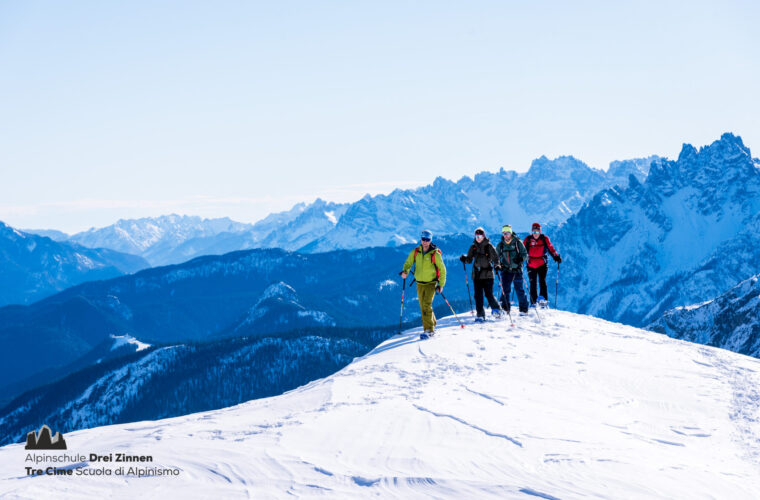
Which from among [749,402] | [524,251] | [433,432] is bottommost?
[749,402]

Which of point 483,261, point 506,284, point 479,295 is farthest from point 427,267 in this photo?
point 506,284

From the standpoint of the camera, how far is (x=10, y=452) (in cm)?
1413

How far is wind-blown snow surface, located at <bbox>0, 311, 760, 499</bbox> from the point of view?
11.0m

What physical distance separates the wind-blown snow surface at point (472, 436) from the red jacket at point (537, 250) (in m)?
7.77

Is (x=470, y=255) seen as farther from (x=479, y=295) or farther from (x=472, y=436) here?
(x=472, y=436)

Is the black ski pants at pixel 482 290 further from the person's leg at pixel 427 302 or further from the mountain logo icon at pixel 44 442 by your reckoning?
the mountain logo icon at pixel 44 442

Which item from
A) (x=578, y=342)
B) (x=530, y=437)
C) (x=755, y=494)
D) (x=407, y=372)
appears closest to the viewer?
(x=755, y=494)

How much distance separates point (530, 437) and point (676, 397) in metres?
6.07

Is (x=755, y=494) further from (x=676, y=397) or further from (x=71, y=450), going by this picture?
(x=71, y=450)

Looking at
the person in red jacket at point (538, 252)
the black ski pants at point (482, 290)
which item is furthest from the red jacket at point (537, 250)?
the black ski pants at point (482, 290)

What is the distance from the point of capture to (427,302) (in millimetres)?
24172

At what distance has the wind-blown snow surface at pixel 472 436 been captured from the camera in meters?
11.0

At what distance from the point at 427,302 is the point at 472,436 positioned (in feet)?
36.1

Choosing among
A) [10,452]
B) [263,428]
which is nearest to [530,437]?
[263,428]
